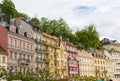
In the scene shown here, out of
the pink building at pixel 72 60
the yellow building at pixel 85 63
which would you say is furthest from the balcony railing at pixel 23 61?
the yellow building at pixel 85 63

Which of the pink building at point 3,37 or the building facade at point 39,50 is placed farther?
the building facade at point 39,50

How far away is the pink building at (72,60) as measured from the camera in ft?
325

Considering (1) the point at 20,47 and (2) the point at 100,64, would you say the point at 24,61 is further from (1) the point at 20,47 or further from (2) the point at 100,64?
(2) the point at 100,64

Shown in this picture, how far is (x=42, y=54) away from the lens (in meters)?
82.1

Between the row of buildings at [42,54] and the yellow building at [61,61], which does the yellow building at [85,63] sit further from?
the yellow building at [61,61]

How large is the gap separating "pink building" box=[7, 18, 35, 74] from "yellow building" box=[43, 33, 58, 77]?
7680mm

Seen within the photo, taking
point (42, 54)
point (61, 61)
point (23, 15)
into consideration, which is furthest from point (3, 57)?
point (23, 15)

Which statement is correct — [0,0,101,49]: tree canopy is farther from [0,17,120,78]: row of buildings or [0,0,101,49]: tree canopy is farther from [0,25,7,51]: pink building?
[0,25,7,51]: pink building

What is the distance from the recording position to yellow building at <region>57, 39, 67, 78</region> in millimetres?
91250

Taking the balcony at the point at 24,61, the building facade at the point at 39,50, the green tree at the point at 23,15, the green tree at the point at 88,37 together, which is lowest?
the balcony at the point at 24,61

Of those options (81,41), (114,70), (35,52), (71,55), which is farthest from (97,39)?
(35,52)

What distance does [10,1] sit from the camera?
91.8 metres

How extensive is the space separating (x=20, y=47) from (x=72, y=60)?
33329mm

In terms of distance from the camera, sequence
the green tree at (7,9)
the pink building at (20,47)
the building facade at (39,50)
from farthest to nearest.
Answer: the green tree at (7,9)
the building facade at (39,50)
the pink building at (20,47)
